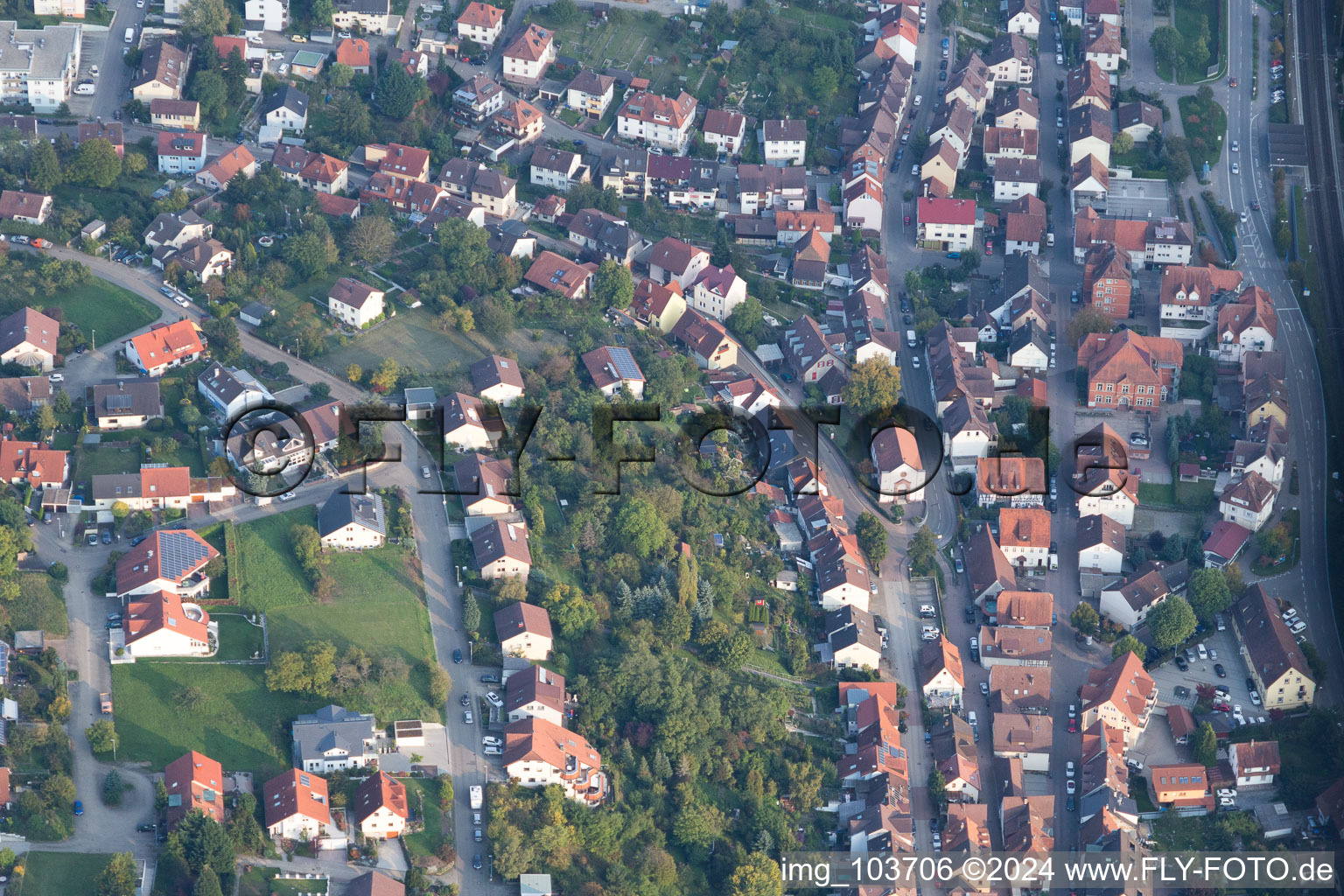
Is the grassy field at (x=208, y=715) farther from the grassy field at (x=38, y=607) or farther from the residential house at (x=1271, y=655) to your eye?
the residential house at (x=1271, y=655)

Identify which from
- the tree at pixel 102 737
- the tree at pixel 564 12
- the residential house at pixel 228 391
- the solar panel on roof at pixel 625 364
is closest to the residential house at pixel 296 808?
the tree at pixel 102 737

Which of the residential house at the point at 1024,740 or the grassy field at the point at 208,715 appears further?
the residential house at the point at 1024,740

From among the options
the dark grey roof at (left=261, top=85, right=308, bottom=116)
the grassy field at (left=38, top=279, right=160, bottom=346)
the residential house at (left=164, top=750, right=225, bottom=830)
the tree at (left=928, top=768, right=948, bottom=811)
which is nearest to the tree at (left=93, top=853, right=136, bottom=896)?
the residential house at (left=164, top=750, right=225, bottom=830)

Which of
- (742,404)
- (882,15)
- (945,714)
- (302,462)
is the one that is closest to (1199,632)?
(945,714)

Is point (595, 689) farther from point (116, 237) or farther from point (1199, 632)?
point (116, 237)

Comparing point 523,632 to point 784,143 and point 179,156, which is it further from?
point 784,143

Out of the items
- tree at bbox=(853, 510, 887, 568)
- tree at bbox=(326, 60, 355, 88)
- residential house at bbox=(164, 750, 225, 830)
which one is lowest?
residential house at bbox=(164, 750, 225, 830)

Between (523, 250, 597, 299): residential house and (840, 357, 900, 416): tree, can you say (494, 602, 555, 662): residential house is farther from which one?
(523, 250, 597, 299): residential house

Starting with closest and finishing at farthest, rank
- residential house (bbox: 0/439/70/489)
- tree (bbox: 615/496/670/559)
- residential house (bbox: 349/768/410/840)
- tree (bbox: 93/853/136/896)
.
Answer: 1. tree (bbox: 93/853/136/896)
2. residential house (bbox: 349/768/410/840)
3. residential house (bbox: 0/439/70/489)
4. tree (bbox: 615/496/670/559)
